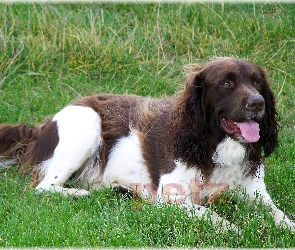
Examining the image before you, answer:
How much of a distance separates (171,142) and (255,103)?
101cm

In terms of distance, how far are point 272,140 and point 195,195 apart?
2.78ft

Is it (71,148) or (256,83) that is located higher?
(256,83)

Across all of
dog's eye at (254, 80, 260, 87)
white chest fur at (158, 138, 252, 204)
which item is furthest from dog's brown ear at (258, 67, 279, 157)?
white chest fur at (158, 138, 252, 204)

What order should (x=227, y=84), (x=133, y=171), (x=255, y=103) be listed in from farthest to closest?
(x=133, y=171) → (x=227, y=84) → (x=255, y=103)

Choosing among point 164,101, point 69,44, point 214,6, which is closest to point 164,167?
point 164,101

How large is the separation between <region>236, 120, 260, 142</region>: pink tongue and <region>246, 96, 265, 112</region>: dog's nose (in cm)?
17

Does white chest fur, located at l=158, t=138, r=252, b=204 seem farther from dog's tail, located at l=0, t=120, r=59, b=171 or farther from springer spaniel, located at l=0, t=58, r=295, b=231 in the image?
dog's tail, located at l=0, t=120, r=59, b=171

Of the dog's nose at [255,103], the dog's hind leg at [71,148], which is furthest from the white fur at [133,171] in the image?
the dog's nose at [255,103]

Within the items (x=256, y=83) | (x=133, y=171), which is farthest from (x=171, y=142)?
(x=256, y=83)

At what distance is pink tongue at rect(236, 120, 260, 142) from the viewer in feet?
19.4

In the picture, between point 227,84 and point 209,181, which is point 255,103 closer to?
point 227,84

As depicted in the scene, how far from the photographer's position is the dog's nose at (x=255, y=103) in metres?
5.76

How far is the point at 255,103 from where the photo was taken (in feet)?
18.9

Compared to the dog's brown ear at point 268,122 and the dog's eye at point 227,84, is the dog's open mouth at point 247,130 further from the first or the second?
the dog's brown ear at point 268,122
